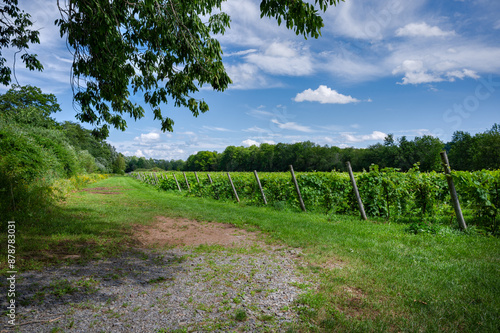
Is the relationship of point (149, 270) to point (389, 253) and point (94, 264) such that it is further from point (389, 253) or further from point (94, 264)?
point (389, 253)

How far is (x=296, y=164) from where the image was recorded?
104 meters

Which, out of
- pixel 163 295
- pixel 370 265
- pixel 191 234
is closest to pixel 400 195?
pixel 370 265

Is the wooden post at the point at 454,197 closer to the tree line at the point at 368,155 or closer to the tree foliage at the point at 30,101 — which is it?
the tree foliage at the point at 30,101

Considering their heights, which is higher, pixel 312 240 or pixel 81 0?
pixel 81 0

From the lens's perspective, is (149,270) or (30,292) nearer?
(30,292)

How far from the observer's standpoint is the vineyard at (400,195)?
21.4 ft

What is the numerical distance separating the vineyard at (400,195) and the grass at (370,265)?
37.3 inches

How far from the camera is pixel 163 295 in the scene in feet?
11.4

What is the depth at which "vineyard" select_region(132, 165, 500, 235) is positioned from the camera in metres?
6.54

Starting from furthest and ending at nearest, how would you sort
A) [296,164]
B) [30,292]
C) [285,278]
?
[296,164] → [285,278] → [30,292]

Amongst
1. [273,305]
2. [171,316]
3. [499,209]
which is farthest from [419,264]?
[171,316]

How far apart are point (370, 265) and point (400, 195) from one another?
5.43 meters

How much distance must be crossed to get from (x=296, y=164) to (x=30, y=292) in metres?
103

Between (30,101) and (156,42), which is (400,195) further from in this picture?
(30,101)
